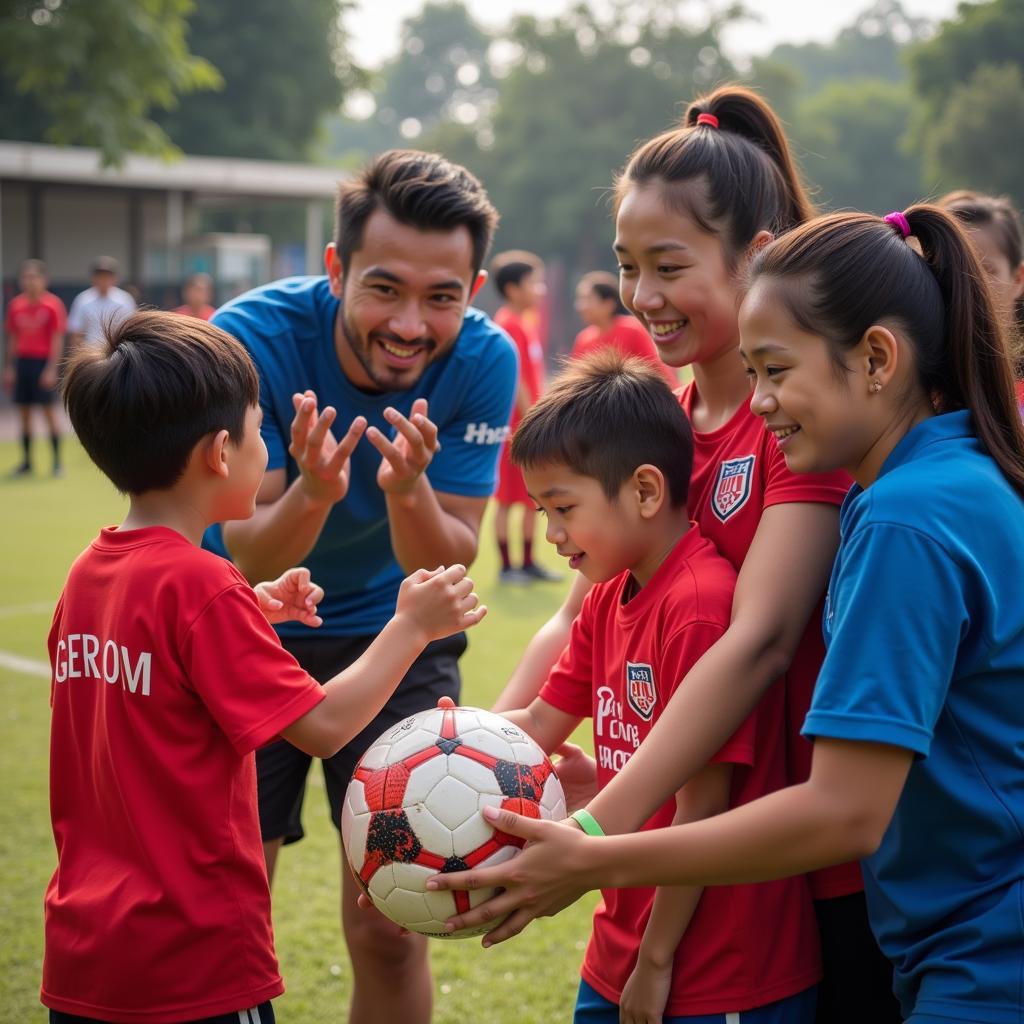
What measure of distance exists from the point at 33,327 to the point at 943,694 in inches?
612

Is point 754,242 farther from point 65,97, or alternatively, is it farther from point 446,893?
point 65,97

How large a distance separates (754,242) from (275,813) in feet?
6.93

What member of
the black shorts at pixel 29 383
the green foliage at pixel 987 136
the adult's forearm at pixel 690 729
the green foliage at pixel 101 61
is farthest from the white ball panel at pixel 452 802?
the green foliage at pixel 987 136

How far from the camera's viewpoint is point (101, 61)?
17.0 m

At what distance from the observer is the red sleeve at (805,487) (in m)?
2.30

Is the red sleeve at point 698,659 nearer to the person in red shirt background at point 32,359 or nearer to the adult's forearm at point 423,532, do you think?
the adult's forearm at point 423,532

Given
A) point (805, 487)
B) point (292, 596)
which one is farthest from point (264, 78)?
point (805, 487)

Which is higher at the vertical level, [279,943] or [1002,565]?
[1002,565]

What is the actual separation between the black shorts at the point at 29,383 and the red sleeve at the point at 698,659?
575 inches

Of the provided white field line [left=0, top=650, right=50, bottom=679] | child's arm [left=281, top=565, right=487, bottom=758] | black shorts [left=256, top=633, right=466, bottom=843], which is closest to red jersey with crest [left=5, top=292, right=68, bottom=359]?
white field line [left=0, top=650, right=50, bottom=679]

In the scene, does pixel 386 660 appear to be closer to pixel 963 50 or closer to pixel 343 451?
pixel 343 451

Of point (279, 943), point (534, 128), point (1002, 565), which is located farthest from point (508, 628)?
point (534, 128)

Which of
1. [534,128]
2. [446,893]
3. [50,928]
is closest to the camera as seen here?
[446,893]

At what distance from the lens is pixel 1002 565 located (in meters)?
1.92
